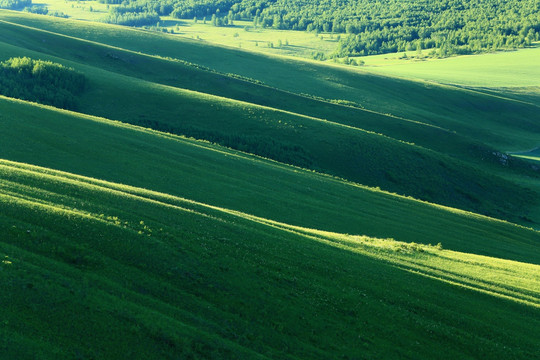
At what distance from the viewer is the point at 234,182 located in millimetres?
43906

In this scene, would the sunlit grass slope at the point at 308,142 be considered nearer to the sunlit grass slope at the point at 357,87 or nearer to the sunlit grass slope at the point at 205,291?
the sunlit grass slope at the point at 205,291

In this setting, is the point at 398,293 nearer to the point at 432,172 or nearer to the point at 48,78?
the point at 432,172

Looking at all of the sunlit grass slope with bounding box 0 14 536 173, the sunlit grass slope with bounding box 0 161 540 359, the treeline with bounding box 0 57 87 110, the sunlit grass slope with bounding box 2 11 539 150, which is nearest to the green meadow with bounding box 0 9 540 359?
the sunlit grass slope with bounding box 0 161 540 359

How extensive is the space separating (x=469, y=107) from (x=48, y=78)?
303 feet

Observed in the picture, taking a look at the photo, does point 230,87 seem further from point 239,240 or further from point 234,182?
point 239,240

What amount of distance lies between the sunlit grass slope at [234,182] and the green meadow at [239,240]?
21 centimetres

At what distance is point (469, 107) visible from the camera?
131375 mm

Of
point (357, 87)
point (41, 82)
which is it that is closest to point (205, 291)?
point (41, 82)

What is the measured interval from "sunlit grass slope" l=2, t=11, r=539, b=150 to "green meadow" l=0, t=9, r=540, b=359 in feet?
128

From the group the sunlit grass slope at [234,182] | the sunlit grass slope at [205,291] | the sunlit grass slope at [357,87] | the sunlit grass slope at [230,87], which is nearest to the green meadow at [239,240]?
the sunlit grass slope at [205,291]

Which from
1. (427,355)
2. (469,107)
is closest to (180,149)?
(427,355)

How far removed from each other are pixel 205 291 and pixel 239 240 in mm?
5608

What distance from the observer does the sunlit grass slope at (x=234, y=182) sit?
130ft

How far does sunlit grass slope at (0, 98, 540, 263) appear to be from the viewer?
39.7 metres
